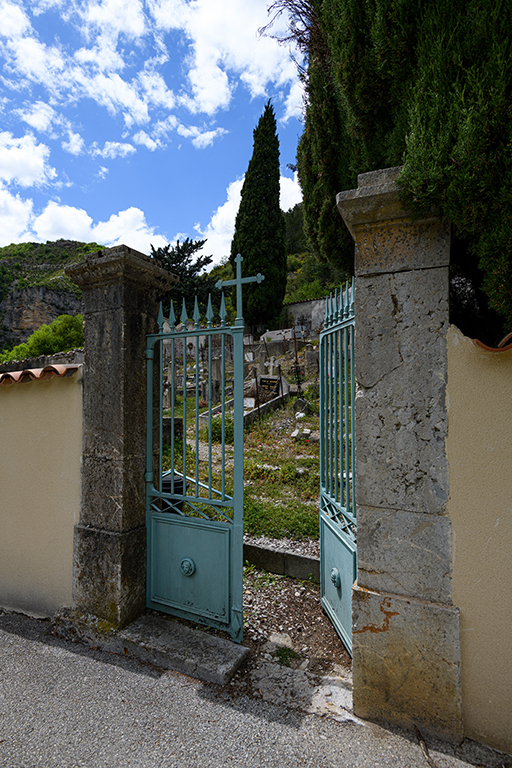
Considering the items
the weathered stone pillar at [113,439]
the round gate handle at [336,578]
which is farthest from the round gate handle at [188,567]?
the round gate handle at [336,578]

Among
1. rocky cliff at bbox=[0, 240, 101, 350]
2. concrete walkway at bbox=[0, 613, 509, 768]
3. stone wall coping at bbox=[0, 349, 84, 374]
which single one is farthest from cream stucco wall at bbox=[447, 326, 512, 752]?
rocky cliff at bbox=[0, 240, 101, 350]

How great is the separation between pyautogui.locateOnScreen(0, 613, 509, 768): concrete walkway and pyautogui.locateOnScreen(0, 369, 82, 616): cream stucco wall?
2.17ft

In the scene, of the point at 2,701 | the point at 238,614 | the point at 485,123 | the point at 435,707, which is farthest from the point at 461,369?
the point at 2,701

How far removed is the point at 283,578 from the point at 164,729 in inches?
79.1

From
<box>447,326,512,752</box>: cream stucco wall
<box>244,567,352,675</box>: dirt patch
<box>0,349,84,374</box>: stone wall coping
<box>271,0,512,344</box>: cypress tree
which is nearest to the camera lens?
<box>271,0,512,344</box>: cypress tree

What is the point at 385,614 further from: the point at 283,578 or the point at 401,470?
the point at 283,578

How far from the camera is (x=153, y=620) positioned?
2.76 metres

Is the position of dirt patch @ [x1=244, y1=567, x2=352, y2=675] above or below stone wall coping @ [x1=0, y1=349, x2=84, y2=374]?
below

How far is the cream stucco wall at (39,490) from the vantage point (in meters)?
2.92

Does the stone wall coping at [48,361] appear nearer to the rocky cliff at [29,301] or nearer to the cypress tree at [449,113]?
the cypress tree at [449,113]

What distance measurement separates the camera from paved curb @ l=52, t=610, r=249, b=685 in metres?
2.32

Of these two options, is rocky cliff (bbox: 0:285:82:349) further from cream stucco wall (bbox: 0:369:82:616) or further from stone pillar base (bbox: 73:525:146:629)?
stone pillar base (bbox: 73:525:146:629)

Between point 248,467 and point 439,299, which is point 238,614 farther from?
point 248,467

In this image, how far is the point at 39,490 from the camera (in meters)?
3.05
